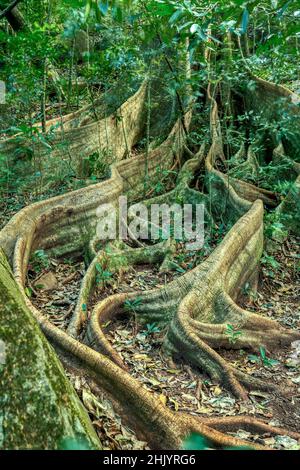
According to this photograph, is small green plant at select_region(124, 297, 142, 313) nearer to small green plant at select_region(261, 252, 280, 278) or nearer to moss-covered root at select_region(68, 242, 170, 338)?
moss-covered root at select_region(68, 242, 170, 338)

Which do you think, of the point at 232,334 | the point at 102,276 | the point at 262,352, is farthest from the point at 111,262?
the point at 262,352

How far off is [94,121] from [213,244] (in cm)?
297

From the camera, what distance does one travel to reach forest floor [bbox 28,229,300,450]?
104 inches

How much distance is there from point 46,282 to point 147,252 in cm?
123

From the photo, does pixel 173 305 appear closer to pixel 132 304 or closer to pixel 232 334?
pixel 132 304

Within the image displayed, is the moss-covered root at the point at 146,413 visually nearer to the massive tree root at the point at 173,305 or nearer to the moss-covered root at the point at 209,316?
the massive tree root at the point at 173,305

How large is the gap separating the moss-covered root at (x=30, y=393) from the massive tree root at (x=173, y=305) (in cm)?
84

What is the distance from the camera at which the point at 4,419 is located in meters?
1.56

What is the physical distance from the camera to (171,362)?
3584 mm

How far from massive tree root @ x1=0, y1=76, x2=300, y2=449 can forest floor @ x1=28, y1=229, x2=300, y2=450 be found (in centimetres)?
8

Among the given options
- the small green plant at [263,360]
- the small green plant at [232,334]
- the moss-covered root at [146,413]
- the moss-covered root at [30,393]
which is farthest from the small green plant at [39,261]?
the moss-covered root at [30,393]

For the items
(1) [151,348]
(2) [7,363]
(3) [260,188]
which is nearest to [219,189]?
(3) [260,188]

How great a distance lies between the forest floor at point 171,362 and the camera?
2636 millimetres

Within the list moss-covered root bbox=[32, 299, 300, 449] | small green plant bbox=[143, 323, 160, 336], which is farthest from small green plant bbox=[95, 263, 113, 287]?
moss-covered root bbox=[32, 299, 300, 449]
